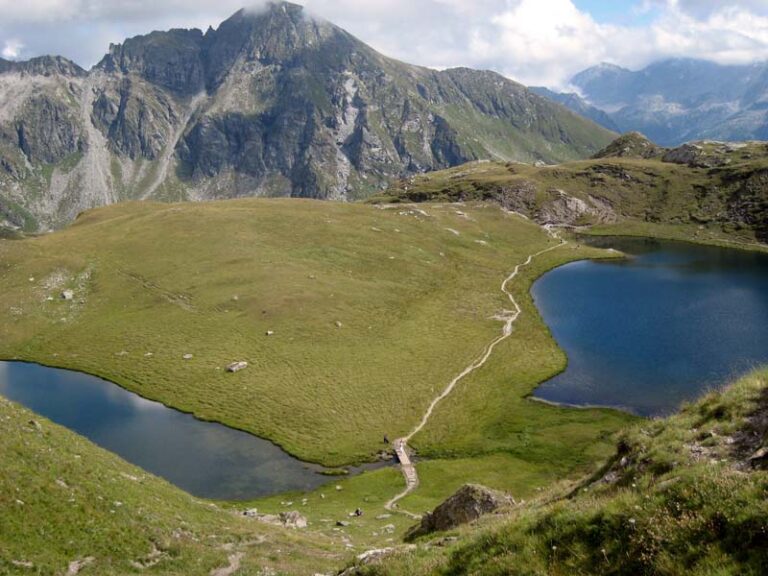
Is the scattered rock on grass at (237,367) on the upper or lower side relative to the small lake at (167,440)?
upper

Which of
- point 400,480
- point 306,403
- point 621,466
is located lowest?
point 400,480

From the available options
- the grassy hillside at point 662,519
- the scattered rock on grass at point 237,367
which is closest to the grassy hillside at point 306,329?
the scattered rock on grass at point 237,367

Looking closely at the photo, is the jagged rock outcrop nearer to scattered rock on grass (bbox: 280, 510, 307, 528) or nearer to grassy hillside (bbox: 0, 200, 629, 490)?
scattered rock on grass (bbox: 280, 510, 307, 528)

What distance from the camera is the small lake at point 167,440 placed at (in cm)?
5641

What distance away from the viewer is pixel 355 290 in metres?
108

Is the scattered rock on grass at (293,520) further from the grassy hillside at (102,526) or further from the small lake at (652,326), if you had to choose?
the small lake at (652,326)

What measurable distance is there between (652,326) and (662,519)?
100493 millimetres

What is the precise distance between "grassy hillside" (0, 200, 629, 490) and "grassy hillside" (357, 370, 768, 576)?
108ft

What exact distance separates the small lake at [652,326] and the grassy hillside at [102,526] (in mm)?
53098

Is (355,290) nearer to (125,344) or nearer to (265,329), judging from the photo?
(265,329)

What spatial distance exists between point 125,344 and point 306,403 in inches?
1506

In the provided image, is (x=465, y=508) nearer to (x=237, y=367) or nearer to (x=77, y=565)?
(x=77, y=565)

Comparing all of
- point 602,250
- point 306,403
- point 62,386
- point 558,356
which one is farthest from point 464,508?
point 602,250

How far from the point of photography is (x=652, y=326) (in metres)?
104
